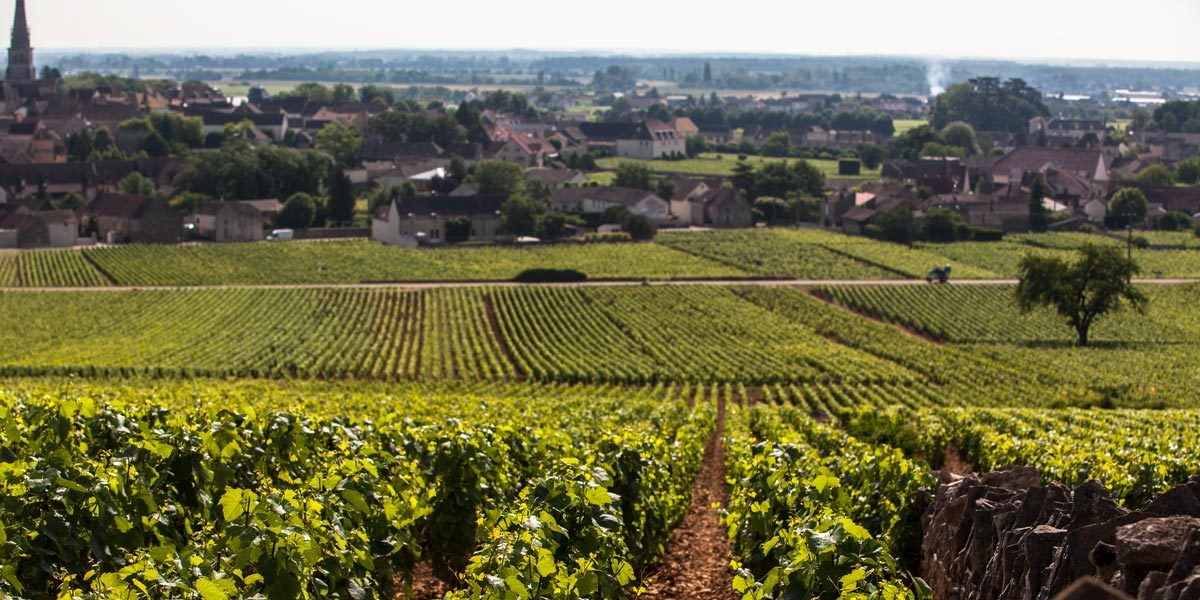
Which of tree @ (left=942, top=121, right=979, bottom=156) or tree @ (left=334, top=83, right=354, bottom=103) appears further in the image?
tree @ (left=334, top=83, right=354, bottom=103)

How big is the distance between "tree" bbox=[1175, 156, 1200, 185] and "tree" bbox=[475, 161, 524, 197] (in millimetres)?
64597

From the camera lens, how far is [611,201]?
9550 cm

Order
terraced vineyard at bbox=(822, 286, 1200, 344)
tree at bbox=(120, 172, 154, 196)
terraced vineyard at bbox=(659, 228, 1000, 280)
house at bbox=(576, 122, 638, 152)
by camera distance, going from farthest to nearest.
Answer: house at bbox=(576, 122, 638, 152)
tree at bbox=(120, 172, 154, 196)
terraced vineyard at bbox=(659, 228, 1000, 280)
terraced vineyard at bbox=(822, 286, 1200, 344)

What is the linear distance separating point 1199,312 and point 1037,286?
37.9ft

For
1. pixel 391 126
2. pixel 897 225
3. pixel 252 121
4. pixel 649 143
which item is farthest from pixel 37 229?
pixel 649 143

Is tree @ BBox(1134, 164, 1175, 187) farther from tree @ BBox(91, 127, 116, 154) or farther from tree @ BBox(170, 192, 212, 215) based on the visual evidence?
tree @ BBox(91, 127, 116, 154)

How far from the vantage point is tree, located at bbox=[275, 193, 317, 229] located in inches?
3487

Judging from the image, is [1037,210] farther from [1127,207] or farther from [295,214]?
[295,214]

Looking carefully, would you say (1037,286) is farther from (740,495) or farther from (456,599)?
(456,599)

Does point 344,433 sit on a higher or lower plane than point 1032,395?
higher

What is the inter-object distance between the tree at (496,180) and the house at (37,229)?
29577mm

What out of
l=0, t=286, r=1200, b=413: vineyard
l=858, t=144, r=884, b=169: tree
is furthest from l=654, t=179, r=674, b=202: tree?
l=858, t=144, r=884, b=169: tree

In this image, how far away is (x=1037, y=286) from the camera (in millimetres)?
56906

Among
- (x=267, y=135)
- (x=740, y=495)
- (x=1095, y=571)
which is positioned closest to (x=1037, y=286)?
(x=740, y=495)
